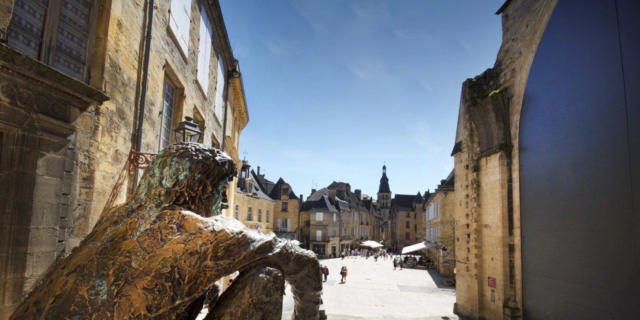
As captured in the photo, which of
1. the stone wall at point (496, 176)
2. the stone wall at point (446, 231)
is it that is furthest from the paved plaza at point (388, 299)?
the stone wall at point (446, 231)

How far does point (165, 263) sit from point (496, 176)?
1107 centimetres

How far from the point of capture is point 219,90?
12273 millimetres

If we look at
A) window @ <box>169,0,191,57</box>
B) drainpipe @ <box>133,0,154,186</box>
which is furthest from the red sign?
window @ <box>169,0,191,57</box>

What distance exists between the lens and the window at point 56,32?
3344 millimetres

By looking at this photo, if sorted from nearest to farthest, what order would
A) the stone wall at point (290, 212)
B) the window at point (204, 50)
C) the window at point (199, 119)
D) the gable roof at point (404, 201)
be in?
the window at point (199, 119) < the window at point (204, 50) < the stone wall at point (290, 212) < the gable roof at point (404, 201)

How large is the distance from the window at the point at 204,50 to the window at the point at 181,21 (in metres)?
1.18

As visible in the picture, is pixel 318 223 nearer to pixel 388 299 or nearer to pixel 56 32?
pixel 388 299

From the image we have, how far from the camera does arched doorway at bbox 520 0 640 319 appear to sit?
5996mm

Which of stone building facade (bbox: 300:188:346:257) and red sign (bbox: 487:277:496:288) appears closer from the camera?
red sign (bbox: 487:277:496:288)

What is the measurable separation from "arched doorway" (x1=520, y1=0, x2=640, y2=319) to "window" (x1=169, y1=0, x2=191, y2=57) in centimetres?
856

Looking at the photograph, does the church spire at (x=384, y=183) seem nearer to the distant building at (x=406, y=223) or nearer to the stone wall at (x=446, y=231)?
the distant building at (x=406, y=223)

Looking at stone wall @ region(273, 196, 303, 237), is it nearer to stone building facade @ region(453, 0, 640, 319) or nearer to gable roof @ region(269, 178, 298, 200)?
gable roof @ region(269, 178, 298, 200)

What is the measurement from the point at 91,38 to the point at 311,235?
40.7 m

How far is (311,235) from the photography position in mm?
43281
